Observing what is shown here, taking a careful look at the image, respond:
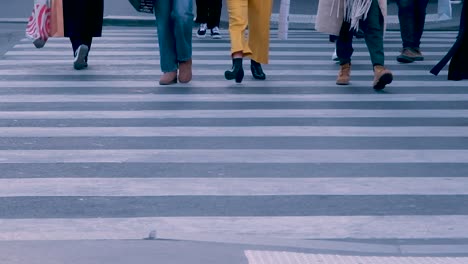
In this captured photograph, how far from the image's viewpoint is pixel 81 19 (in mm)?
13297

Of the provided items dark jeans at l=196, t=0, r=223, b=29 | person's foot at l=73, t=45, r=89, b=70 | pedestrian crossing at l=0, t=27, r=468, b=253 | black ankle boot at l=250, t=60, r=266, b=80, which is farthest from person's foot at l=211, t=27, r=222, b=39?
black ankle boot at l=250, t=60, r=266, b=80

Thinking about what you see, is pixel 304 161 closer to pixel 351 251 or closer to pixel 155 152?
pixel 155 152

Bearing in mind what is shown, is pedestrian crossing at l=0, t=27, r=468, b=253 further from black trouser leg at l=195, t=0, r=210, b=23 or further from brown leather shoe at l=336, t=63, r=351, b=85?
black trouser leg at l=195, t=0, r=210, b=23

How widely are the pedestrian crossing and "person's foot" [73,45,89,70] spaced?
0.19m

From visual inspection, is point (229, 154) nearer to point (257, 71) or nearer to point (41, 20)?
point (257, 71)

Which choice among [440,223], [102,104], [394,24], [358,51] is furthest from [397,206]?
[394,24]

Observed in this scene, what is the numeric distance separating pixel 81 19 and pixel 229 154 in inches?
195

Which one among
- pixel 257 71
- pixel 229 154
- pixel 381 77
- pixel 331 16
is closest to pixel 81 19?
pixel 257 71

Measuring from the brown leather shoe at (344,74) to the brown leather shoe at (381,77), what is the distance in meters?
0.47

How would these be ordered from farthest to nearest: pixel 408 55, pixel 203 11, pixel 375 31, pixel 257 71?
pixel 203 11
pixel 408 55
pixel 257 71
pixel 375 31

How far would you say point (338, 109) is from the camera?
10797 mm

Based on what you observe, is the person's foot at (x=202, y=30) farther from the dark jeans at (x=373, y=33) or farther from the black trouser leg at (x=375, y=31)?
the black trouser leg at (x=375, y=31)

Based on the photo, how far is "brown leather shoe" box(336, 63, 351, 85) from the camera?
482 inches

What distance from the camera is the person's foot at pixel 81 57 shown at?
13180 millimetres
